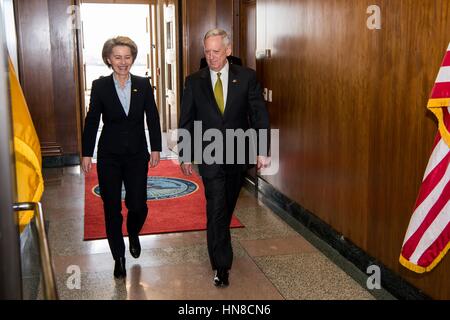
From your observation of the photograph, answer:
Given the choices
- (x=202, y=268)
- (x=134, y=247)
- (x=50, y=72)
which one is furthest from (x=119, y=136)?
(x=50, y=72)

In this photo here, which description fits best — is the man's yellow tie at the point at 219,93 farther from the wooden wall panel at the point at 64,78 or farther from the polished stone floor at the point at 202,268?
the wooden wall panel at the point at 64,78

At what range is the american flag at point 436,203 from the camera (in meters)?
2.63

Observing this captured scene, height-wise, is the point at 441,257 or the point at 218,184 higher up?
the point at 218,184

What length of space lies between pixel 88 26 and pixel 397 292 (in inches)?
656

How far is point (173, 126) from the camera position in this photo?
8984mm

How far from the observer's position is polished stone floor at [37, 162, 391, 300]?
342 cm

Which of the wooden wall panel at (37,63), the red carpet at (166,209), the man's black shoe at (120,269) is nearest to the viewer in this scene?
Answer: the man's black shoe at (120,269)

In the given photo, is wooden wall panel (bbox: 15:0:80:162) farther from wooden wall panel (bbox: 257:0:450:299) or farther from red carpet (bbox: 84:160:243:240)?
wooden wall panel (bbox: 257:0:450:299)

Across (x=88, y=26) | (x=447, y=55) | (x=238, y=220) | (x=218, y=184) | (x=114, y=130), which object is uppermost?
(x=88, y=26)

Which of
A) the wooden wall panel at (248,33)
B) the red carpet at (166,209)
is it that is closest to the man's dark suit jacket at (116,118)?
the red carpet at (166,209)

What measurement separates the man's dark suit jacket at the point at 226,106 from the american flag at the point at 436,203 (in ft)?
3.89
